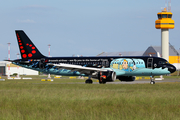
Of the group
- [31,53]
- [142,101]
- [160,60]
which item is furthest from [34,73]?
[142,101]

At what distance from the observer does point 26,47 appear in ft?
180

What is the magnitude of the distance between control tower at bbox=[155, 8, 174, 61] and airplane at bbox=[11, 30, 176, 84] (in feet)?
291

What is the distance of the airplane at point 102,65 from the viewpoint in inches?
1873

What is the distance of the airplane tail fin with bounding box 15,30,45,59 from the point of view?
179 feet

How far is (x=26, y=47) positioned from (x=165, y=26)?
92020 mm

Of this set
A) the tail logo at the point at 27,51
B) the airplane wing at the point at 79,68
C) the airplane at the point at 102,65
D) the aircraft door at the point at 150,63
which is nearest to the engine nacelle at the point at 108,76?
the airplane at the point at 102,65

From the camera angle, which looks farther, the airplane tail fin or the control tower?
the control tower

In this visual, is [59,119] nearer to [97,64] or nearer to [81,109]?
[81,109]

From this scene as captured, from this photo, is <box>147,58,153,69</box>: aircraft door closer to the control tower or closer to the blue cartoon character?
the blue cartoon character

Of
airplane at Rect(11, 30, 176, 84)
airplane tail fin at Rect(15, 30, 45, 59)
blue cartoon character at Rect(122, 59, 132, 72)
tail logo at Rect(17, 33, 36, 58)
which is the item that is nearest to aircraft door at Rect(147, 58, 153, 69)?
airplane at Rect(11, 30, 176, 84)

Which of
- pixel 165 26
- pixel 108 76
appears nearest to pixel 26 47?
pixel 108 76

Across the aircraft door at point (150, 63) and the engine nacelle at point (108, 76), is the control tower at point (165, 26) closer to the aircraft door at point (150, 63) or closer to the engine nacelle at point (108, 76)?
the aircraft door at point (150, 63)

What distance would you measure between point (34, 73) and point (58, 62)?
95193mm

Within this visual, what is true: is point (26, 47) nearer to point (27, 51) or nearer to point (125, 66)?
point (27, 51)
